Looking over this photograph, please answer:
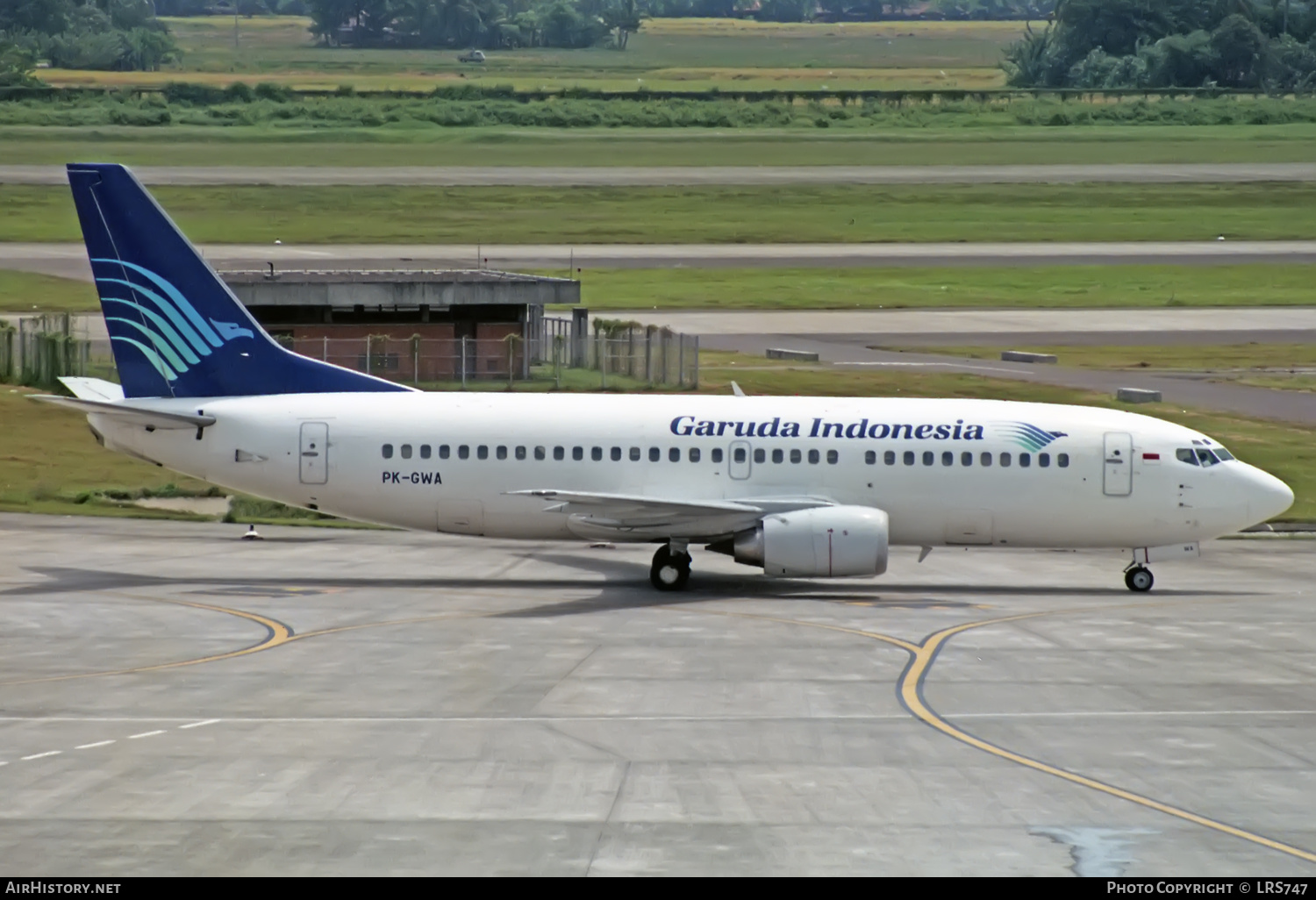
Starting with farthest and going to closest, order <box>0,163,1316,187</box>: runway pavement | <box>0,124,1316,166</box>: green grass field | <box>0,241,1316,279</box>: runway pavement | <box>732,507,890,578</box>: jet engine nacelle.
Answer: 1. <box>0,124,1316,166</box>: green grass field
2. <box>0,163,1316,187</box>: runway pavement
3. <box>0,241,1316,279</box>: runway pavement
4. <box>732,507,890,578</box>: jet engine nacelle

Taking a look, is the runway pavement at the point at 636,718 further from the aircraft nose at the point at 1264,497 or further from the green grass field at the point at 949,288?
the green grass field at the point at 949,288

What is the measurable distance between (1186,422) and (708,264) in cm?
5325

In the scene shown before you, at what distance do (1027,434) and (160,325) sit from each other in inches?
774

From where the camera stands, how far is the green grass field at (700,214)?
125812mm

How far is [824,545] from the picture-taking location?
40.2 meters

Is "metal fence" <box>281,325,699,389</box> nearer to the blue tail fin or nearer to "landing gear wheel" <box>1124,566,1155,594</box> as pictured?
→ the blue tail fin

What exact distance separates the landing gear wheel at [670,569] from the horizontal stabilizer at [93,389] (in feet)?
43.2

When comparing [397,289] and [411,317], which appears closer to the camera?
[397,289]

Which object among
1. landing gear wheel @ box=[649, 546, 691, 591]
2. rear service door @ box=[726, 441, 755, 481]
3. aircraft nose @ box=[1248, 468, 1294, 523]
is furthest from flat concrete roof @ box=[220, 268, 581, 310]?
aircraft nose @ box=[1248, 468, 1294, 523]

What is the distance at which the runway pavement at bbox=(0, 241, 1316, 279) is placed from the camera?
350ft

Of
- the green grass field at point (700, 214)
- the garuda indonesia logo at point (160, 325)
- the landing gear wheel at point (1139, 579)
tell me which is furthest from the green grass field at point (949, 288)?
the landing gear wheel at point (1139, 579)

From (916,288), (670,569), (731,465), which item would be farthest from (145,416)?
(916,288)

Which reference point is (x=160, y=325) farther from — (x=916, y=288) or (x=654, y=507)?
(x=916, y=288)

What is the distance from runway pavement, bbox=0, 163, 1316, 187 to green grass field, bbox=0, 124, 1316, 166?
3.23 metres
